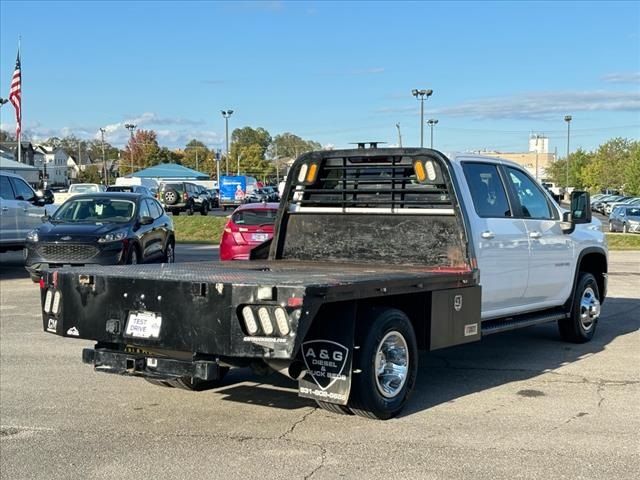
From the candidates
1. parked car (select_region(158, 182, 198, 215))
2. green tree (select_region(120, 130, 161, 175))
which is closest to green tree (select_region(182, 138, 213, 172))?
green tree (select_region(120, 130, 161, 175))

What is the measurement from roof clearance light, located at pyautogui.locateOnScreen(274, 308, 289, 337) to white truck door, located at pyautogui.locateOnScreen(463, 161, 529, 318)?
262 cm

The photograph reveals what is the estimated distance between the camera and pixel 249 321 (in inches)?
199

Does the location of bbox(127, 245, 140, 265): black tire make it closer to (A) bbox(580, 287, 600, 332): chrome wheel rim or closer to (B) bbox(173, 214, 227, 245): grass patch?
(A) bbox(580, 287, 600, 332): chrome wheel rim

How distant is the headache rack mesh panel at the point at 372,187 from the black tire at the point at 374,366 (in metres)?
1.64

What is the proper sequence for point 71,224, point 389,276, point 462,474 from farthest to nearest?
point 71,224
point 389,276
point 462,474

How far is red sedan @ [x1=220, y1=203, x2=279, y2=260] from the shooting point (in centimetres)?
1413

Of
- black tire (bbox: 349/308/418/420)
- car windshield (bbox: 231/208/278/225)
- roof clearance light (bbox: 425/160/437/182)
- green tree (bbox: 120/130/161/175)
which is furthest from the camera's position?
green tree (bbox: 120/130/161/175)

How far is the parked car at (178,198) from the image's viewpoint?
43.5 m

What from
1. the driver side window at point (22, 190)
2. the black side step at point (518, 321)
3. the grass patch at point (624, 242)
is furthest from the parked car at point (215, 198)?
the black side step at point (518, 321)

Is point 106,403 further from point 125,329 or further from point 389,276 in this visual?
point 389,276

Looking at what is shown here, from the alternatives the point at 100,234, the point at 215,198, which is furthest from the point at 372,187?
the point at 215,198

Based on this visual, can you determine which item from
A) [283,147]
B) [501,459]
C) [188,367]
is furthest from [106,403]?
[283,147]

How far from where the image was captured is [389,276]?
5.72 metres

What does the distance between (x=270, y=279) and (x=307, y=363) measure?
0.68 metres
